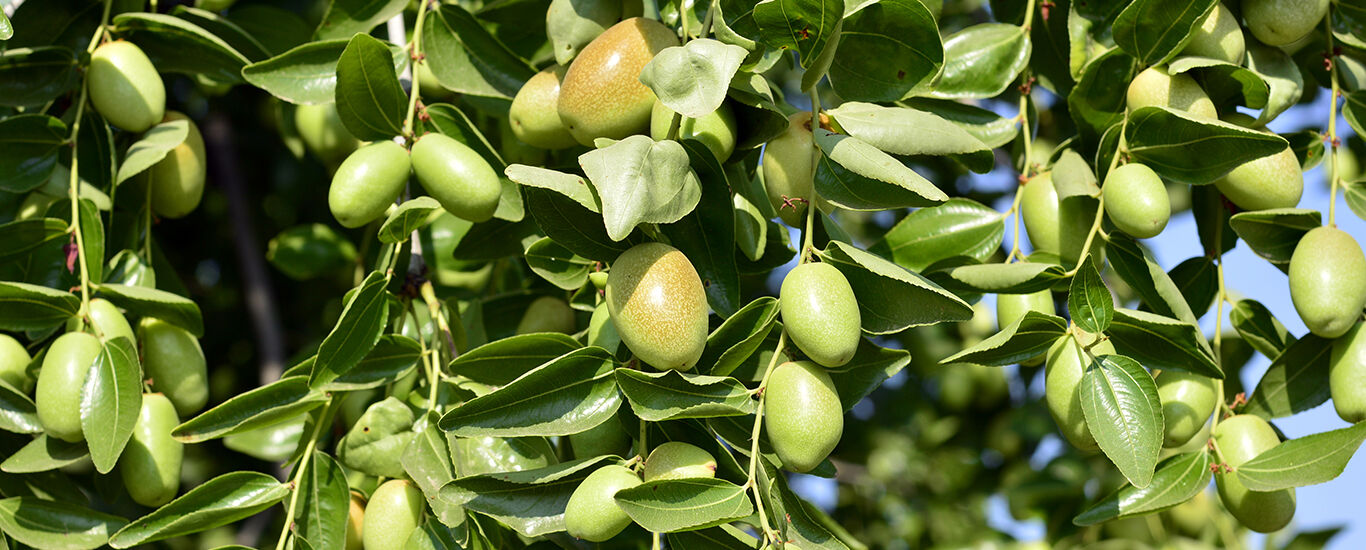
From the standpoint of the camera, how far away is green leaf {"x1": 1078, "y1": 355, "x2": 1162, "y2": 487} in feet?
3.89

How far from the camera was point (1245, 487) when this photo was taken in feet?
4.45

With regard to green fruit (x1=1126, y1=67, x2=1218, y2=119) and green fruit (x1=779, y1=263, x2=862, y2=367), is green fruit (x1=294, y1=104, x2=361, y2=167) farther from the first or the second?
green fruit (x1=1126, y1=67, x2=1218, y2=119)

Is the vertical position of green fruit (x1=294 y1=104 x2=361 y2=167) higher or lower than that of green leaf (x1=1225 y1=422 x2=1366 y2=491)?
higher

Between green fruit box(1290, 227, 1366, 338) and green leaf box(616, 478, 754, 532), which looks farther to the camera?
green fruit box(1290, 227, 1366, 338)

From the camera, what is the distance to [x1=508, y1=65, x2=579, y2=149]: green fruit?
141 centimetres

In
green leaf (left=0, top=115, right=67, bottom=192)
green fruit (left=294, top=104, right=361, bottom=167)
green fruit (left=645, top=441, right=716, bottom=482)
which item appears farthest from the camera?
green fruit (left=294, top=104, right=361, bottom=167)

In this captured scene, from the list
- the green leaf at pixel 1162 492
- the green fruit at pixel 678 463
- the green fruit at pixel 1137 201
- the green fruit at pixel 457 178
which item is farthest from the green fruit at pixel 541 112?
the green leaf at pixel 1162 492

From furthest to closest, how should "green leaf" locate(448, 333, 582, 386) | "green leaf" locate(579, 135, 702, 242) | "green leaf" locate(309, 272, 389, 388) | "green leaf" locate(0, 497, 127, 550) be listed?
1. "green leaf" locate(0, 497, 127, 550)
2. "green leaf" locate(309, 272, 389, 388)
3. "green leaf" locate(448, 333, 582, 386)
4. "green leaf" locate(579, 135, 702, 242)

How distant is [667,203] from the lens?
109cm

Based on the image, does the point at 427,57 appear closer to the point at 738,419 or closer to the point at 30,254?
the point at 30,254

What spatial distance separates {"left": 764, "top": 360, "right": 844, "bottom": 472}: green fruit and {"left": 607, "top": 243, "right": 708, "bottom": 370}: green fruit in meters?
0.09

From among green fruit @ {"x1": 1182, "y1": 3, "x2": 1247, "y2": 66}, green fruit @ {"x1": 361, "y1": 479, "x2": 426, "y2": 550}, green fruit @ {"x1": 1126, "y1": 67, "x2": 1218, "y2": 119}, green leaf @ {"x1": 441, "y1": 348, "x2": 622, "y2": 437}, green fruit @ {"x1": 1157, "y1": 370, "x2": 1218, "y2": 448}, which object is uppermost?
green fruit @ {"x1": 1182, "y1": 3, "x2": 1247, "y2": 66}

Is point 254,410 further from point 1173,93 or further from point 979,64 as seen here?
point 1173,93

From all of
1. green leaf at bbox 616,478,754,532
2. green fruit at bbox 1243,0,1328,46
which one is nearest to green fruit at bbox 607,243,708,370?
green leaf at bbox 616,478,754,532
